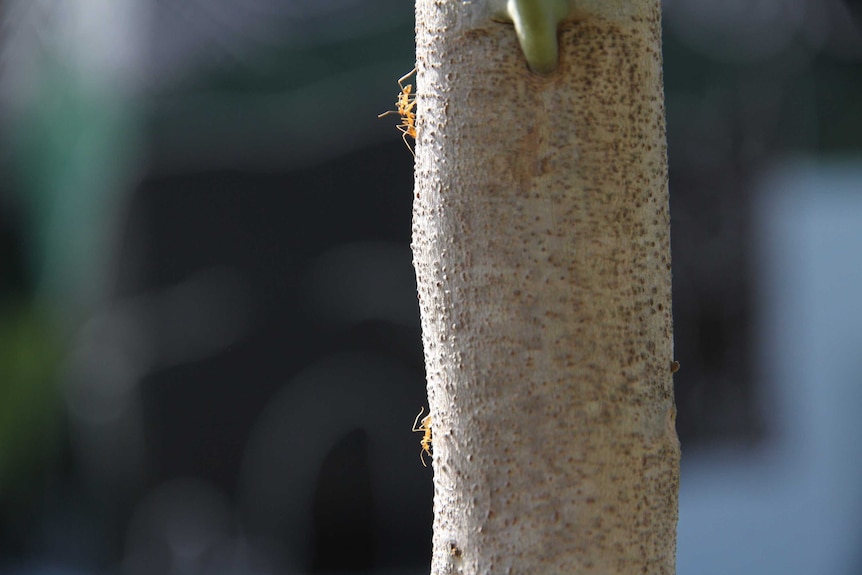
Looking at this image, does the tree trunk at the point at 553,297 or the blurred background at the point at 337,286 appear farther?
the blurred background at the point at 337,286

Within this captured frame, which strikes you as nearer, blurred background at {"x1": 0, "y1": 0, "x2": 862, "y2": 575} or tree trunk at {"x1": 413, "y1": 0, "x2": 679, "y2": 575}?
tree trunk at {"x1": 413, "y1": 0, "x2": 679, "y2": 575}

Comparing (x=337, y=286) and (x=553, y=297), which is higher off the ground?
(x=337, y=286)

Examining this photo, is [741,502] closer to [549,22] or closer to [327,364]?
[327,364]

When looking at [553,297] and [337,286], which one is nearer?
[553,297]

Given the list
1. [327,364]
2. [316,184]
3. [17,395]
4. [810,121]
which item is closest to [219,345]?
[327,364]
